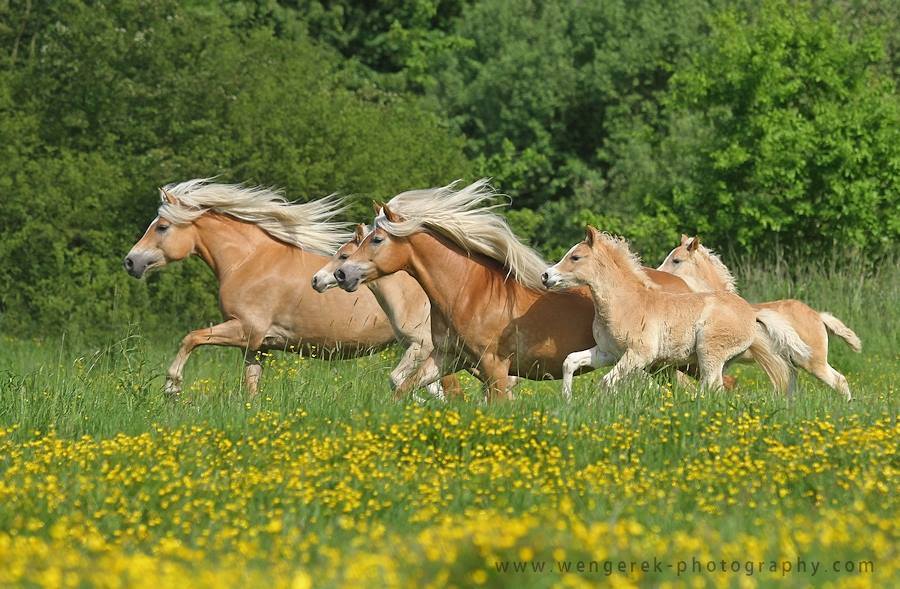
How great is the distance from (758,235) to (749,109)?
2.02 m

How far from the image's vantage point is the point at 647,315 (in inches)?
450

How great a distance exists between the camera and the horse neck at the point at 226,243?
14062 millimetres

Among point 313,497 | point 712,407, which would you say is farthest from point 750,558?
point 712,407

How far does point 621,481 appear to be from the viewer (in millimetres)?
8359

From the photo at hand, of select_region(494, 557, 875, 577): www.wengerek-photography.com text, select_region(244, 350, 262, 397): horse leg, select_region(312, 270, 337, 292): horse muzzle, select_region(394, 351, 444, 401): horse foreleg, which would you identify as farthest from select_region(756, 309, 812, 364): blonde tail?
select_region(494, 557, 875, 577): www.wengerek-photography.com text

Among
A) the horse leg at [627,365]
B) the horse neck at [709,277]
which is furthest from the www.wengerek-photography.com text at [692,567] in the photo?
the horse neck at [709,277]

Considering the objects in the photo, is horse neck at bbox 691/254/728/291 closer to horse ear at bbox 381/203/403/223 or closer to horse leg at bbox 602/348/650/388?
horse leg at bbox 602/348/650/388

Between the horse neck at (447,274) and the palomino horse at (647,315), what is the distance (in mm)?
603

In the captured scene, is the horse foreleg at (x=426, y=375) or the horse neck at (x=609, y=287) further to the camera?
the horse neck at (x=609, y=287)

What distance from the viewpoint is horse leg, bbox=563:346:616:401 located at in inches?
437

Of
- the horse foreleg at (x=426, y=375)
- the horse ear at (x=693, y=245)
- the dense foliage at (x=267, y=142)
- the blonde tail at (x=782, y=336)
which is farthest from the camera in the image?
the dense foliage at (x=267, y=142)

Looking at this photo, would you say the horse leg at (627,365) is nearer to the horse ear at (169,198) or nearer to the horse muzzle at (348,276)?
the horse muzzle at (348,276)

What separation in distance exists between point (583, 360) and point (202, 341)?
3.76 metres

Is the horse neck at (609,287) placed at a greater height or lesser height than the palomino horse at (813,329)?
greater
